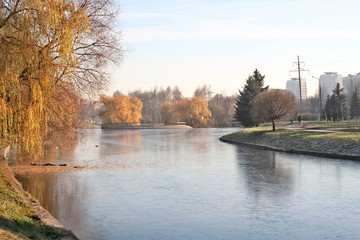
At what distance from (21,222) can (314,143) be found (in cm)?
2924

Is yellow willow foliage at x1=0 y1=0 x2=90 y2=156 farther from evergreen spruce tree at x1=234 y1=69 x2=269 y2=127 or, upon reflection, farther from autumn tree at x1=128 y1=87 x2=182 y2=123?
autumn tree at x1=128 y1=87 x2=182 y2=123

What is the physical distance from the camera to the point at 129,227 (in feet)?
40.3

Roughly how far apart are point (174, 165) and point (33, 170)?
8.74 metres

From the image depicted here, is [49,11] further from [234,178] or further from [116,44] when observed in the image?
[234,178]

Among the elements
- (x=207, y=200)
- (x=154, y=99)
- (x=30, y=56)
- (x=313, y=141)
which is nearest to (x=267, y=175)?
(x=207, y=200)

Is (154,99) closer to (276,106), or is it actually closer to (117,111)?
(117,111)

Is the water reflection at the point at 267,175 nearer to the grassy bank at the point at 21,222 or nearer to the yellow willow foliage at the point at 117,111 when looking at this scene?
the grassy bank at the point at 21,222

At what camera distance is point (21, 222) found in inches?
399

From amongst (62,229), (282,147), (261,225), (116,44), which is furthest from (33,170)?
(282,147)

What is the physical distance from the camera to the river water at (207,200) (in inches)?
470

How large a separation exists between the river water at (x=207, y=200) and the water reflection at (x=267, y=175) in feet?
0.14

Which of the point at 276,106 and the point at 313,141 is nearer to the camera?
the point at 313,141

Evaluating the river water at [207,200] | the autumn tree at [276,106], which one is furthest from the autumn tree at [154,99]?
the river water at [207,200]

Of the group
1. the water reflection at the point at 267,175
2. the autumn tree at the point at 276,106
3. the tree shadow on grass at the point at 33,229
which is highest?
the autumn tree at the point at 276,106
